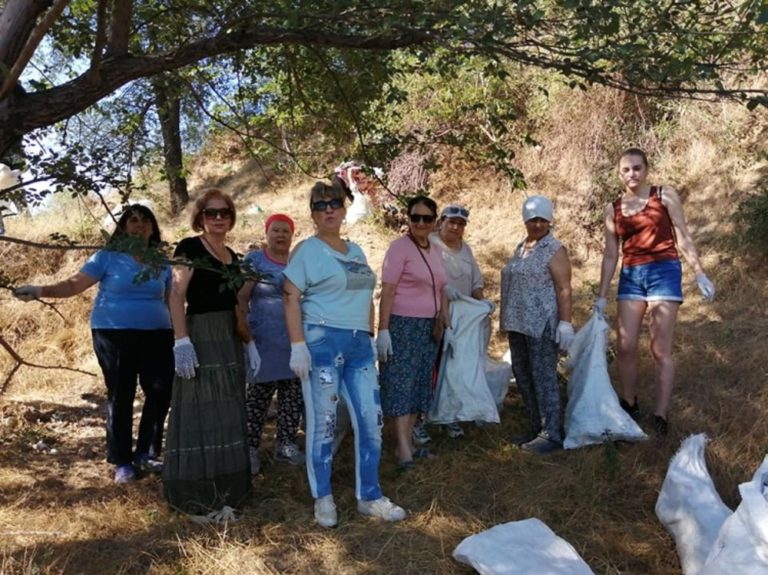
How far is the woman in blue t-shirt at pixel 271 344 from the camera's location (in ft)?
12.3

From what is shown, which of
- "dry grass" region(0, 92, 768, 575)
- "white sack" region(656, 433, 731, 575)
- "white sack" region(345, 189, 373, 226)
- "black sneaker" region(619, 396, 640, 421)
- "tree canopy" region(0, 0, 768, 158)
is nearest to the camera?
"tree canopy" region(0, 0, 768, 158)

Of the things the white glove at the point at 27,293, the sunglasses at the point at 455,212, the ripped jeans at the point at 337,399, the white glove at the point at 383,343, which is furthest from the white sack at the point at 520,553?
the white glove at the point at 27,293

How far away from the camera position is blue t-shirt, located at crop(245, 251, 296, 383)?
3744 millimetres

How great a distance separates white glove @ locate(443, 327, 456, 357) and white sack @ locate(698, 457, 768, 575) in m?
1.87

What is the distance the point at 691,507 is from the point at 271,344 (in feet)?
7.15

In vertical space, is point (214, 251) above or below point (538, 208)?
below

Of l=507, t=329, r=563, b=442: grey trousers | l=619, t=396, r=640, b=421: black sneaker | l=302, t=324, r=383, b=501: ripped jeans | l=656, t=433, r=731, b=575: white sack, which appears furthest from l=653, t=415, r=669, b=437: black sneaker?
l=302, t=324, r=383, b=501: ripped jeans

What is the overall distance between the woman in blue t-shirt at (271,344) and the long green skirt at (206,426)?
389 mm

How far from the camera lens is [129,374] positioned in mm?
3715

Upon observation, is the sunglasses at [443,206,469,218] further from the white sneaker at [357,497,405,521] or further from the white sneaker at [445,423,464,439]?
the white sneaker at [357,497,405,521]

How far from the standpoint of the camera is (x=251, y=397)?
386 cm

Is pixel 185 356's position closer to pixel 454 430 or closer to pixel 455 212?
pixel 455 212

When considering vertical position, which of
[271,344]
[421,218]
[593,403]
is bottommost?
[593,403]

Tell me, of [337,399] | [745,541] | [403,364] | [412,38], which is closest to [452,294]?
[403,364]
